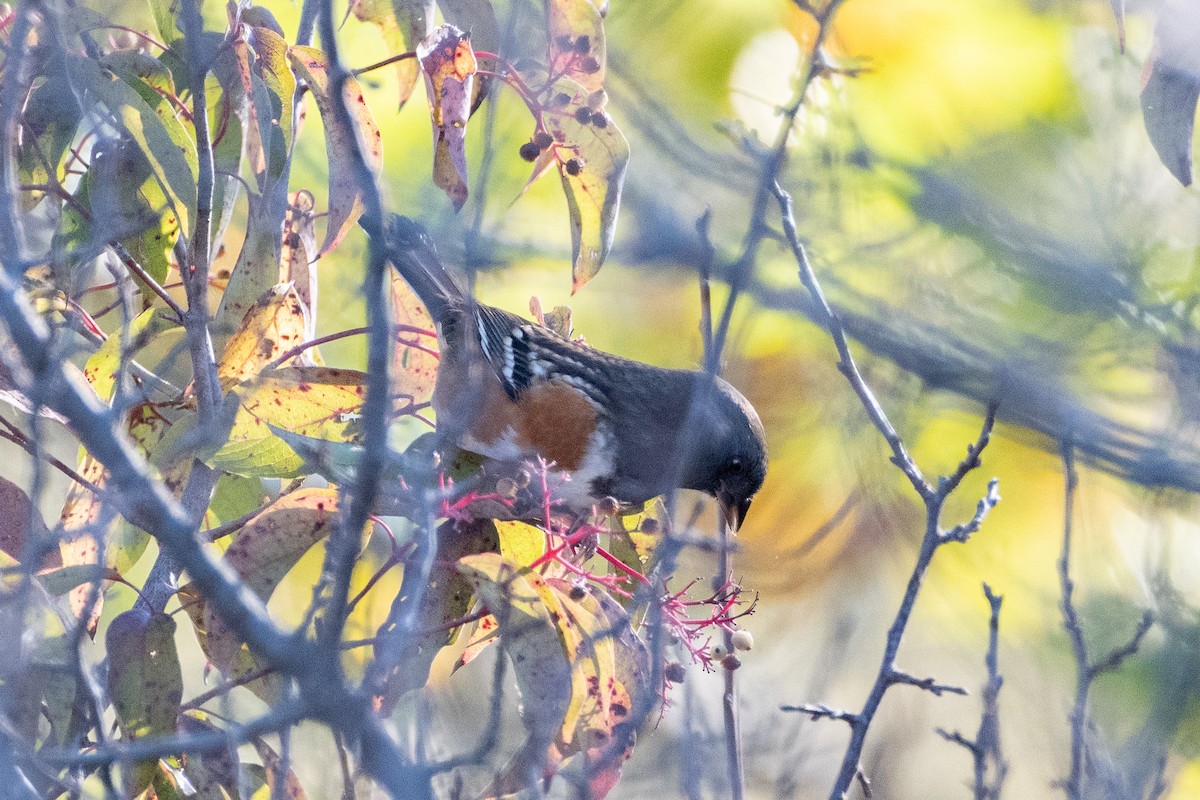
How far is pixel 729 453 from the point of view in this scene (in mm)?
2316

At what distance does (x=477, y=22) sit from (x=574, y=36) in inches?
5.5

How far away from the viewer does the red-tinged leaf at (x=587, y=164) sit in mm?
1608

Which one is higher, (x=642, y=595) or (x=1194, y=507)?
(x=1194, y=507)

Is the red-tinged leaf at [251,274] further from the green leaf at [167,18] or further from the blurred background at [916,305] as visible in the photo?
the blurred background at [916,305]

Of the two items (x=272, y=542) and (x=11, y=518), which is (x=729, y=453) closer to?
(x=272, y=542)

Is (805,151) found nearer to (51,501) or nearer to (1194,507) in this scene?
(1194,507)

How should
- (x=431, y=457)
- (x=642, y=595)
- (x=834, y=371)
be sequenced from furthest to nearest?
(x=834, y=371)
(x=431, y=457)
(x=642, y=595)

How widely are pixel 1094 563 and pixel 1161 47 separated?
5.76 feet

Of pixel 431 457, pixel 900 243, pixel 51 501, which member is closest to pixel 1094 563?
pixel 900 243

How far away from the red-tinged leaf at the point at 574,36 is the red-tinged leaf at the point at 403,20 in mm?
180

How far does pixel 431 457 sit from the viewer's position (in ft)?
5.55

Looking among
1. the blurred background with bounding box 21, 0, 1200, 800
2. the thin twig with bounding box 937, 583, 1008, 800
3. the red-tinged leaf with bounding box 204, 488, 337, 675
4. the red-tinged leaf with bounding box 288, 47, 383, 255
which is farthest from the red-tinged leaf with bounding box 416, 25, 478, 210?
the blurred background with bounding box 21, 0, 1200, 800

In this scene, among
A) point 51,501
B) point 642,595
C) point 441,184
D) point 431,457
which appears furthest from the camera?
point 51,501

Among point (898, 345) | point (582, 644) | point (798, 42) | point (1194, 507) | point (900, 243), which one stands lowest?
point (582, 644)
